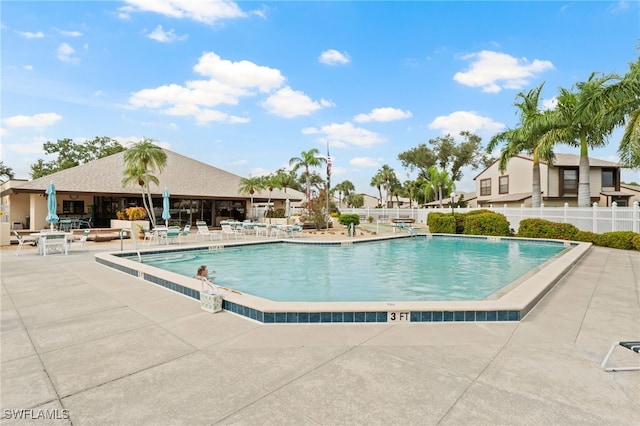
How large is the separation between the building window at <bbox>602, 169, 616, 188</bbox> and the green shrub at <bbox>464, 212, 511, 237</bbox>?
19.6 m

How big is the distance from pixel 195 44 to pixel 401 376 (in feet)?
55.9

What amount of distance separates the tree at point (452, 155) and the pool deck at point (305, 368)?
1948 inches

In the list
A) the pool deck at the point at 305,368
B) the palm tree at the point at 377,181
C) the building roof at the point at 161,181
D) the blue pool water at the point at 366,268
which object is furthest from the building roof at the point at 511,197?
the palm tree at the point at 377,181

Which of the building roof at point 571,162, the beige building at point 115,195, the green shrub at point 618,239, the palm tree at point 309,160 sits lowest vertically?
the green shrub at point 618,239

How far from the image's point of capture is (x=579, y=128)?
61.8ft

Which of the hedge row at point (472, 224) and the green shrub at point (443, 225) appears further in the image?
the green shrub at point (443, 225)

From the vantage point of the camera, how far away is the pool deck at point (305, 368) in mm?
2572

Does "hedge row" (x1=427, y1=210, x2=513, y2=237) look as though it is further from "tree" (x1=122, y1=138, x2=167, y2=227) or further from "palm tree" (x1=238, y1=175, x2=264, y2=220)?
"tree" (x1=122, y1=138, x2=167, y2=227)

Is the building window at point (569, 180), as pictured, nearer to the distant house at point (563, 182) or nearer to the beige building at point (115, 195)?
the distant house at point (563, 182)

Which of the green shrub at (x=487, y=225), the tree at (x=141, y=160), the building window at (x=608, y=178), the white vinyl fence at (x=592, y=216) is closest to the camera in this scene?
the white vinyl fence at (x=592, y=216)

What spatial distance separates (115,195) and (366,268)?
18.9 m

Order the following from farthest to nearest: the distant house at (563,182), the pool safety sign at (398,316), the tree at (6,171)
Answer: the tree at (6,171) < the distant house at (563,182) < the pool safety sign at (398,316)

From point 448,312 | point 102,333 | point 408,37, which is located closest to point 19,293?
point 102,333

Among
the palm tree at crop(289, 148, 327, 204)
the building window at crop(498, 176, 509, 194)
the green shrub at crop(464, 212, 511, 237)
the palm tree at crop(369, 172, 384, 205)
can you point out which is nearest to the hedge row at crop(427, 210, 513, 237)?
the green shrub at crop(464, 212, 511, 237)
